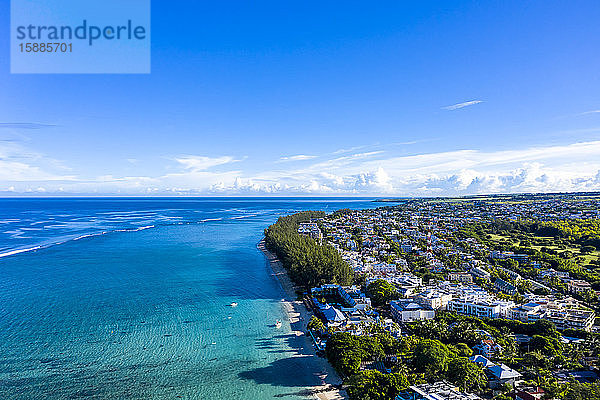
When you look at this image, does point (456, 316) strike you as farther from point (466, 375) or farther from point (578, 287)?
point (578, 287)

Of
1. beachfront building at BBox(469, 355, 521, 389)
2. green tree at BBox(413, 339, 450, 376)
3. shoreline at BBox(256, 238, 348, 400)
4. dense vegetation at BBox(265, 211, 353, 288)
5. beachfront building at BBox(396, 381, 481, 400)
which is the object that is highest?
dense vegetation at BBox(265, 211, 353, 288)

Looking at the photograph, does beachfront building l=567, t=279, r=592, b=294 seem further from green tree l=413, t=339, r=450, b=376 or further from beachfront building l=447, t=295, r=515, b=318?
green tree l=413, t=339, r=450, b=376

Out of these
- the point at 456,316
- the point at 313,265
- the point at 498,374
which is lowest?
the point at 498,374

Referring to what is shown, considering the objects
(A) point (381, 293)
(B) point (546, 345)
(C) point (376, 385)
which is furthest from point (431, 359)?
(A) point (381, 293)

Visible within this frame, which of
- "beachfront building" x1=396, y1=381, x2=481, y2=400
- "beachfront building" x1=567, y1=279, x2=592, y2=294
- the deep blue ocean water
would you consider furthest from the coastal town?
the deep blue ocean water

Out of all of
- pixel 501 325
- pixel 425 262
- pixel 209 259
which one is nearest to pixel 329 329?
pixel 501 325

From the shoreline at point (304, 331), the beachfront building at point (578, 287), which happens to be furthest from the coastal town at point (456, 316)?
the shoreline at point (304, 331)

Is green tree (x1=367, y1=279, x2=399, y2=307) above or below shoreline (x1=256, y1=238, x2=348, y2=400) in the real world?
above
